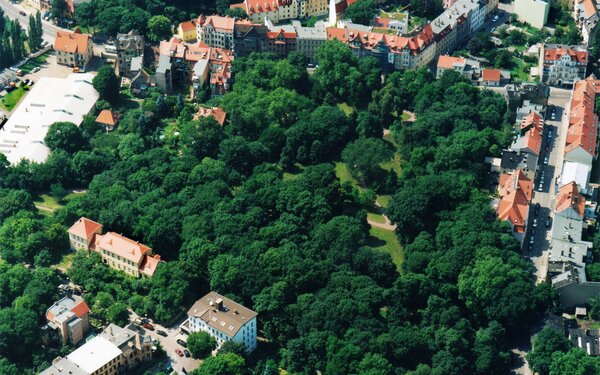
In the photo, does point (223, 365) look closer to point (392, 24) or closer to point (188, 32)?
point (188, 32)

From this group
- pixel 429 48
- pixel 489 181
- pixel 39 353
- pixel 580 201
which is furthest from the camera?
pixel 429 48

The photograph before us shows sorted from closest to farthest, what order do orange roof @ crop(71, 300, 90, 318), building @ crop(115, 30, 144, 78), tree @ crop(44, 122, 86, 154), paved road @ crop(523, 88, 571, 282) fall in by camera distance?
1. orange roof @ crop(71, 300, 90, 318)
2. paved road @ crop(523, 88, 571, 282)
3. tree @ crop(44, 122, 86, 154)
4. building @ crop(115, 30, 144, 78)

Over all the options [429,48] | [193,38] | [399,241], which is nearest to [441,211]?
Answer: [399,241]

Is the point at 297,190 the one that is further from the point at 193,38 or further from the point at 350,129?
the point at 193,38

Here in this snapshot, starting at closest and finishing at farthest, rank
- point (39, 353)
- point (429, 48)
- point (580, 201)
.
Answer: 1. point (39, 353)
2. point (580, 201)
3. point (429, 48)

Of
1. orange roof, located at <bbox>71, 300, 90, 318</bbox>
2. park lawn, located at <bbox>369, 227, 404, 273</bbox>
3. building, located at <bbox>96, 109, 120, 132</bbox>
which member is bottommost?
park lawn, located at <bbox>369, 227, 404, 273</bbox>

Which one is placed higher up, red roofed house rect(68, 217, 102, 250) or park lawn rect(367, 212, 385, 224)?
red roofed house rect(68, 217, 102, 250)

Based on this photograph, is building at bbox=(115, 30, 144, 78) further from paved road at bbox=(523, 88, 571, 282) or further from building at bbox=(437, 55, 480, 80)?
paved road at bbox=(523, 88, 571, 282)

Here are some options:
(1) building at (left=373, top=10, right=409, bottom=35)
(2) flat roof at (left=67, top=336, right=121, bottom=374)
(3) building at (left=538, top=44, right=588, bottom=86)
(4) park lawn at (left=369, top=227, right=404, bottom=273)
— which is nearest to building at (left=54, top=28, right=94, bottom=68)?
(1) building at (left=373, top=10, right=409, bottom=35)
